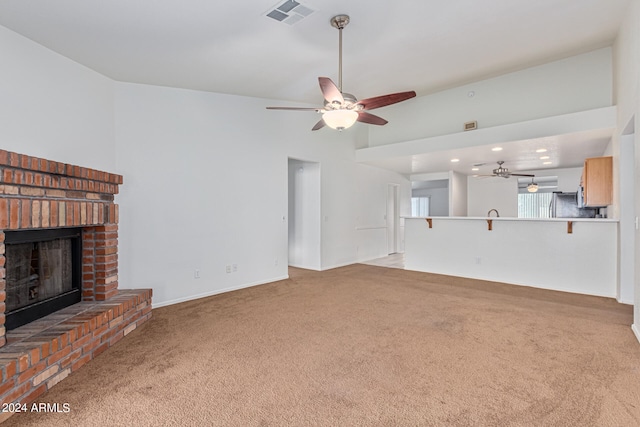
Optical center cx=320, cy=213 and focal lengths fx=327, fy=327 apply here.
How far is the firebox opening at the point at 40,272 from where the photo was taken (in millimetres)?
2291

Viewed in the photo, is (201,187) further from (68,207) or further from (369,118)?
(369,118)

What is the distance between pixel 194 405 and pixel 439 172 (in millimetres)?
8000

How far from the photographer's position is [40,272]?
256 centimetres

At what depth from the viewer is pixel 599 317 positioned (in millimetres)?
3508

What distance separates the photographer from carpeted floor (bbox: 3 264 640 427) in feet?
5.94

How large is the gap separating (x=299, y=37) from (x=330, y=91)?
82cm

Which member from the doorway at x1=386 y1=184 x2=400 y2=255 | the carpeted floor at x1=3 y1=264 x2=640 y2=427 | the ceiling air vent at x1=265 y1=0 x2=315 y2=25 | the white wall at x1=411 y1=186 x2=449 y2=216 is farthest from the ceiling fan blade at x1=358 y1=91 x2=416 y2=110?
the white wall at x1=411 y1=186 x2=449 y2=216

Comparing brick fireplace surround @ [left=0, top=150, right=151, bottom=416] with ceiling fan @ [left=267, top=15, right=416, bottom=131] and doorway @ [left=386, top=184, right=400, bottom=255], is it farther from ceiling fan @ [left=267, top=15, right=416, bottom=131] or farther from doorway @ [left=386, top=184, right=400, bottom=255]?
doorway @ [left=386, top=184, right=400, bottom=255]

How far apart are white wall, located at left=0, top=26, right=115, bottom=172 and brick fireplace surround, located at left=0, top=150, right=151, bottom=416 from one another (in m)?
0.58

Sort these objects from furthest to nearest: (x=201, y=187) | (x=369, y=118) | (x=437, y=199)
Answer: (x=437, y=199) < (x=201, y=187) < (x=369, y=118)

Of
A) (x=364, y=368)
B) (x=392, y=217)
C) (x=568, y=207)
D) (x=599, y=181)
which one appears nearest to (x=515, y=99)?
(x=599, y=181)

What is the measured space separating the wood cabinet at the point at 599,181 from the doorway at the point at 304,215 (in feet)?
13.4

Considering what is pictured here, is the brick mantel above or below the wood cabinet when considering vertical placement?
below

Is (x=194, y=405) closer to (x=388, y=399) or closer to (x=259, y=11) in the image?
(x=388, y=399)
